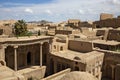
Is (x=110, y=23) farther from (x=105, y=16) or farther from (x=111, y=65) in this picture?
(x=111, y=65)

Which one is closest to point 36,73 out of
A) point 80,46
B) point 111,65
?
point 80,46

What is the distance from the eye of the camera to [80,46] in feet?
89.9

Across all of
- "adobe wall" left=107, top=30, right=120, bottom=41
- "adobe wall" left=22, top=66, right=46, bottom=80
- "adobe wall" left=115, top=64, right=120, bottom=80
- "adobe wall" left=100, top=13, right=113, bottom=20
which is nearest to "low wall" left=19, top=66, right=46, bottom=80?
"adobe wall" left=22, top=66, right=46, bottom=80

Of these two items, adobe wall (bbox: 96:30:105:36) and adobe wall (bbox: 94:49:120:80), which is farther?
adobe wall (bbox: 96:30:105:36)

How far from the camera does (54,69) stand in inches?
999

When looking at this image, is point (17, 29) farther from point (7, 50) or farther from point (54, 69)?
point (54, 69)

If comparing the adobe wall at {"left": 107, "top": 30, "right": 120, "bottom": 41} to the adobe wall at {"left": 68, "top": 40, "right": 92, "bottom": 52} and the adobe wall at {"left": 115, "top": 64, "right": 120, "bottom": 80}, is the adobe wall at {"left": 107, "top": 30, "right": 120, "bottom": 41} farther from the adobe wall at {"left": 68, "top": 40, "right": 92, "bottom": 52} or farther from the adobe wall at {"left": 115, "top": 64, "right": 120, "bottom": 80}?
the adobe wall at {"left": 115, "top": 64, "right": 120, "bottom": 80}

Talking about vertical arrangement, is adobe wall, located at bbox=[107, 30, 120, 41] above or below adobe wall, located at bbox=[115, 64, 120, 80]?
above

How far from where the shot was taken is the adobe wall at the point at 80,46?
26086mm

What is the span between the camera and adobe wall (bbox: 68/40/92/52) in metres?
26.1

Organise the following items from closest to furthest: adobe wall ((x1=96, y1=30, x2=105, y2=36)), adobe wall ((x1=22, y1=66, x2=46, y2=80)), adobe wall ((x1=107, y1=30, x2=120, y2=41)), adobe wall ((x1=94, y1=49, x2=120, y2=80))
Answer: adobe wall ((x1=94, y1=49, x2=120, y2=80)) → adobe wall ((x1=22, y1=66, x2=46, y2=80)) → adobe wall ((x1=107, y1=30, x2=120, y2=41)) → adobe wall ((x1=96, y1=30, x2=105, y2=36))

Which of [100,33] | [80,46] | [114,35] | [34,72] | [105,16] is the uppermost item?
[105,16]

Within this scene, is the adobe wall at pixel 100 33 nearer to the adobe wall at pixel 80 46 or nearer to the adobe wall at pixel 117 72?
the adobe wall at pixel 80 46

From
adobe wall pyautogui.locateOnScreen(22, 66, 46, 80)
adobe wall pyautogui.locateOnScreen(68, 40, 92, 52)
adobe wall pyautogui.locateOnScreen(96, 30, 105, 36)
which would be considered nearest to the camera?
adobe wall pyautogui.locateOnScreen(22, 66, 46, 80)
